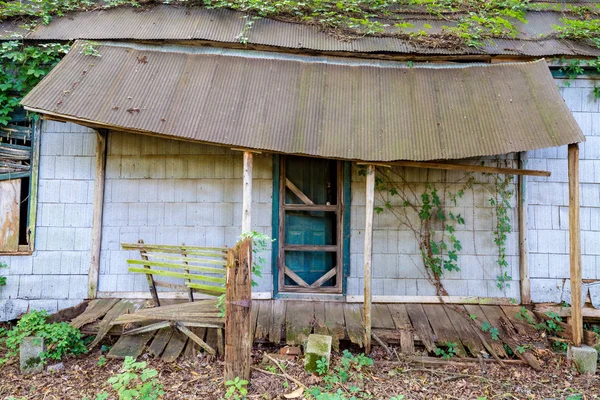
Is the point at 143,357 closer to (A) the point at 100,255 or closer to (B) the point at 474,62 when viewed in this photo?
(A) the point at 100,255

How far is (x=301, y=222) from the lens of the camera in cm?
504

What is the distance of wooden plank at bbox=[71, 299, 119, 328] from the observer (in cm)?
420

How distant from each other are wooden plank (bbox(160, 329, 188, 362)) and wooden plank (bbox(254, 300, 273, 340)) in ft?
2.79

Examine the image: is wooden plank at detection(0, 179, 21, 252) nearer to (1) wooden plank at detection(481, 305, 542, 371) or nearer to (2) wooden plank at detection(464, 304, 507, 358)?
(2) wooden plank at detection(464, 304, 507, 358)

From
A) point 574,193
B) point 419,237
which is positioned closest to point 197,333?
point 419,237

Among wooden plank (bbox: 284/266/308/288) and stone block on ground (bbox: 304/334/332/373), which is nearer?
stone block on ground (bbox: 304/334/332/373)

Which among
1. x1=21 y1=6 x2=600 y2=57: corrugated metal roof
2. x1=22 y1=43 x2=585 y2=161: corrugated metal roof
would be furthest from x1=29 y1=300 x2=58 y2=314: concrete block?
x1=21 y1=6 x2=600 y2=57: corrugated metal roof

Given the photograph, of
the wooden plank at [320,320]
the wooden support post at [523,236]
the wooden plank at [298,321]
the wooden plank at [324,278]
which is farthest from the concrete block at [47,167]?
the wooden support post at [523,236]

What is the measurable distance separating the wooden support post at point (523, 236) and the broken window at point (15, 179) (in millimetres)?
6607

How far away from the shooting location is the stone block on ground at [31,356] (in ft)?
12.3

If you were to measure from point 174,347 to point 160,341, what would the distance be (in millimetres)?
213

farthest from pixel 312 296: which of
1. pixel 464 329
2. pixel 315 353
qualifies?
pixel 464 329

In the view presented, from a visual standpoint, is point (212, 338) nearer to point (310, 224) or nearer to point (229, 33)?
point (310, 224)

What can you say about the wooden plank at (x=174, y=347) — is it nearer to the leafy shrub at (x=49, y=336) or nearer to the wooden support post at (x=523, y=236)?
the leafy shrub at (x=49, y=336)
